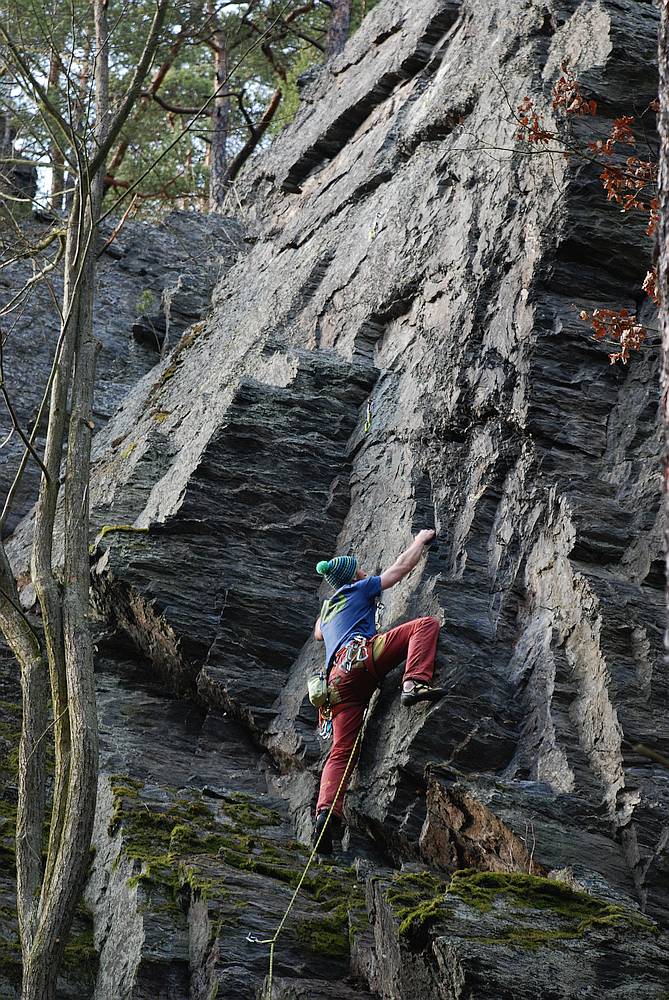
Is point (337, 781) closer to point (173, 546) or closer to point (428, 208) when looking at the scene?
point (173, 546)

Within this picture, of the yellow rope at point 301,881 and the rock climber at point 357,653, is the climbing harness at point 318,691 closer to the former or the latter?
the rock climber at point 357,653

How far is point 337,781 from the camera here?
25.1 ft

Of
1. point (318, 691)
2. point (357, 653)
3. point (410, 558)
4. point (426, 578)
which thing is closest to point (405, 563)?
point (410, 558)

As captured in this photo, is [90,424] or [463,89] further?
[463,89]

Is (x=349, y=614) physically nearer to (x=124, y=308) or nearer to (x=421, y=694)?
(x=421, y=694)

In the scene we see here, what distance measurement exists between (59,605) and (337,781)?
7.48ft

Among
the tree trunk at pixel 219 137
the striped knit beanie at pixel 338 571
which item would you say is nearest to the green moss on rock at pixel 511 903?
the striped knit beanie at pixel 338 571

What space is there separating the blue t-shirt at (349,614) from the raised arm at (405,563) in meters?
0.07

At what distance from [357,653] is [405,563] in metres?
0.87

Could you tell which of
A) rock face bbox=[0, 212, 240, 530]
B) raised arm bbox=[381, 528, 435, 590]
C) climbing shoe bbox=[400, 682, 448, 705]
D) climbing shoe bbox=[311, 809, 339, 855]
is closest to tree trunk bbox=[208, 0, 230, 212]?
rock face bbox=[0, 212, 240, 530]

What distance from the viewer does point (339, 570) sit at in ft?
28.4

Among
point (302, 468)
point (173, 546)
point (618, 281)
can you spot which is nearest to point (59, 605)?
point (173, 546)

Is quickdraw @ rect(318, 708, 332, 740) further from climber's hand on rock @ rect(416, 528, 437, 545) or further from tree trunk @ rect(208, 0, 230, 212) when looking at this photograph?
tree trunk @ rect(208, 0, 230, 212)

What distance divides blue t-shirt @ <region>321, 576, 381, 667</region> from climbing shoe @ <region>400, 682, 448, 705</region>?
68cm
